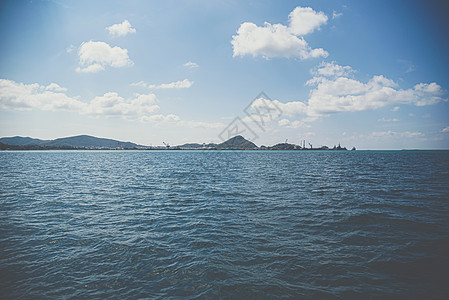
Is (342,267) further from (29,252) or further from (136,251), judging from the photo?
(29,252)

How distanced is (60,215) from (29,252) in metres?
6.54

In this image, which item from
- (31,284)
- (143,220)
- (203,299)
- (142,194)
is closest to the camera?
(203,299)

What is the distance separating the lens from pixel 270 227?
45.0 feet

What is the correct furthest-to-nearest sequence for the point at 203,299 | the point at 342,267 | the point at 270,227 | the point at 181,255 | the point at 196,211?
the point at 196,211
the point at 270,227
the point at 181,255
the point at 342,267
the point at 203,299

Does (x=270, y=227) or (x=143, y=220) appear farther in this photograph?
(x=143, y=220)

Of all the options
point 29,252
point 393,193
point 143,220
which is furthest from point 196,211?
point 393,193

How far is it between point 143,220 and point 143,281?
7539 mm

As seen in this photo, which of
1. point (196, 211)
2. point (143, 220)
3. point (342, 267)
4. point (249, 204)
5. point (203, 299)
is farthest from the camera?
point (249, 204)

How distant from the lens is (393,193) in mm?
24000

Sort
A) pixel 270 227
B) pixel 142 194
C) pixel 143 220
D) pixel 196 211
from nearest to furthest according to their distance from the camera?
pixel 270 227 < pixel 143 220 < pixel 196 211 < pixel 142 194

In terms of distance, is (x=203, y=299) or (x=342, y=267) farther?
(x=342, y=267)

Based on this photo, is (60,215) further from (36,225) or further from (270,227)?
(270,227)

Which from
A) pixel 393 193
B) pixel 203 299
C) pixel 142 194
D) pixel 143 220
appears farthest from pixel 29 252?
pixel 393 193

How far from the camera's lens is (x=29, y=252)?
412 inches
